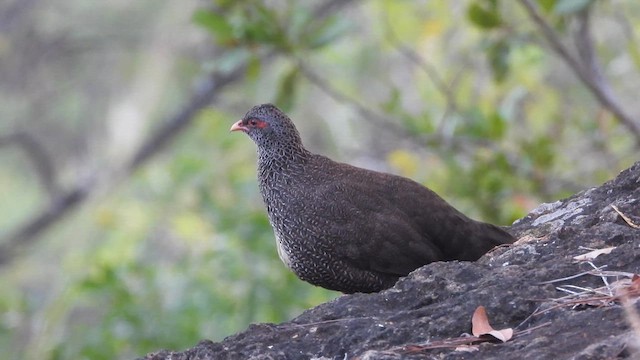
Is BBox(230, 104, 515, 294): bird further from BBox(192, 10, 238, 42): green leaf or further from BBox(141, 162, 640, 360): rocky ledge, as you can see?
BBox(192, 10, 238, 42): green leaf

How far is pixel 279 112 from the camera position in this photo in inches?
286

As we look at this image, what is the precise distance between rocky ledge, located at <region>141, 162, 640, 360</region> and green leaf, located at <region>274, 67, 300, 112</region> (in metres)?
4.09

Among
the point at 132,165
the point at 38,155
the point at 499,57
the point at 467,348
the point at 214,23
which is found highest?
the point at 38,155

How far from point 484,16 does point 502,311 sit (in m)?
4.50

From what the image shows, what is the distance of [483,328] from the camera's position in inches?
164

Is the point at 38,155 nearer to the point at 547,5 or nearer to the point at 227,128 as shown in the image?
the point at 227,128

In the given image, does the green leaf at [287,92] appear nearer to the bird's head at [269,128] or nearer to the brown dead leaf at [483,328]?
the bird's head at [269,128]

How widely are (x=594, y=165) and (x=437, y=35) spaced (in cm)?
204

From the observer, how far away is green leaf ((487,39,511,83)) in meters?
8.70

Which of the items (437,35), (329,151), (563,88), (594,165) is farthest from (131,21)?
(594,165)

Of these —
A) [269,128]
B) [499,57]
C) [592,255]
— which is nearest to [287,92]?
[499,57]

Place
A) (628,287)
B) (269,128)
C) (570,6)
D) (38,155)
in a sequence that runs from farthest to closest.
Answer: (38,155) < (570,6) < (269,128) < (628,287)

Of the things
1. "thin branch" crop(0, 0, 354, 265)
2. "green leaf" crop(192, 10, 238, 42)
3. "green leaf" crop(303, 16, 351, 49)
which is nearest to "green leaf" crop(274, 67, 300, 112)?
"green leaf" crop(303, 16, 351, 49)

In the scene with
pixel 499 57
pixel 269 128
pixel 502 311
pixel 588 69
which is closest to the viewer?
pixel 502 311
